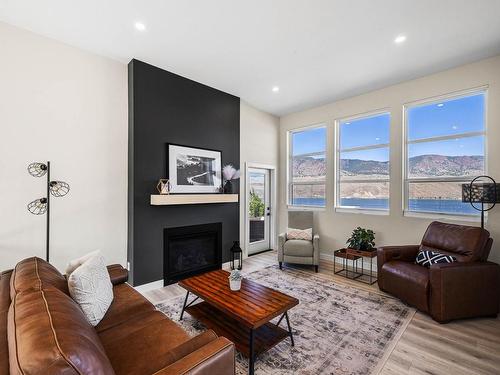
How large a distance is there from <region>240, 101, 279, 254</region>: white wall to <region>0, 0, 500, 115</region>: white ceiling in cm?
127

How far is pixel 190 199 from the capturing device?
381cm

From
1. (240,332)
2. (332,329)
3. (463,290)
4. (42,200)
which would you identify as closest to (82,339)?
(240,332)

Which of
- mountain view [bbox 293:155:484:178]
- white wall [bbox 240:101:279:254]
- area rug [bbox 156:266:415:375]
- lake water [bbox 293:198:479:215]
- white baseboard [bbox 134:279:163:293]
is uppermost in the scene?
white wall [bbox 240:101:279:254]

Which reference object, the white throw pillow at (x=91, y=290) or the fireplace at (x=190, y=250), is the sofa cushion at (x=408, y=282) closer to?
the fireplace at (x=190, y=250)

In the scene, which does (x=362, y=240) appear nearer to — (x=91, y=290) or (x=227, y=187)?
(x=227, y=187)

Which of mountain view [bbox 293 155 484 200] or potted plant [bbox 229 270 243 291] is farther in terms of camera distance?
mountain view [bbox 293 155 484 200]

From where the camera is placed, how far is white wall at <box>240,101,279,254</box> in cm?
511

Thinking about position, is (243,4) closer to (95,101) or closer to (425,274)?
(95,101)

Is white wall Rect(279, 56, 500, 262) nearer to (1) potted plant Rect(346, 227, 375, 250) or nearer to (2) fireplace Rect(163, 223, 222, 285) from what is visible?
(1) potted plant Rect(346, 227, 375, 250)

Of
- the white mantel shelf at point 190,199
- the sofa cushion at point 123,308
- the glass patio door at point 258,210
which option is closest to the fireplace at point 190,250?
the white mantel shelf at point 190,199

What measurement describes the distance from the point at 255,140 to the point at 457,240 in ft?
12.6

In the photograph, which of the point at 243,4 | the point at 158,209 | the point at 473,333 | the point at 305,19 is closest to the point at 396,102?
the point at 305,19

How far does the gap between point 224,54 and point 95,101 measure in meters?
1.88

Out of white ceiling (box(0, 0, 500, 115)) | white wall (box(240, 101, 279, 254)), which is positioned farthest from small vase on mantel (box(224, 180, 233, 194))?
white ceiling (box(0, 0, 500, 115))
